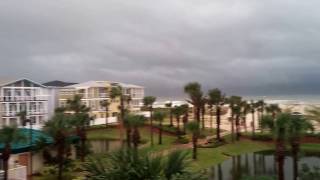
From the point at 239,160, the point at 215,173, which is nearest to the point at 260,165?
the point at 239,160

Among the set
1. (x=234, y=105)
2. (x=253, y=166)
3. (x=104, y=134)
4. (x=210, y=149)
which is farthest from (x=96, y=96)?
(x=253, y=166)

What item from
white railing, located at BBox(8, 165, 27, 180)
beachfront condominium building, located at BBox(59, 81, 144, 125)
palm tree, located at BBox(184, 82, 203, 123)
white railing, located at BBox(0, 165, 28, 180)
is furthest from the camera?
beachfront condominium building, located at BBox(59, 81, 144, 125)

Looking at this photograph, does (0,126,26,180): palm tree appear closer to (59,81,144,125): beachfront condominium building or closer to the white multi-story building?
(59,81,144,125): beachfront condominium building

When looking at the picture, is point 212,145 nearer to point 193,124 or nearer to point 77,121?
point 193,124

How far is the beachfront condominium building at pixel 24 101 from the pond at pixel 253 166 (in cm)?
3945

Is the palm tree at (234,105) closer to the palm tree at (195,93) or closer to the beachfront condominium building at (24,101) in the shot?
the palm tree at (195,93)

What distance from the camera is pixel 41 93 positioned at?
9969 cm

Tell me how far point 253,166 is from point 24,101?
167 ft

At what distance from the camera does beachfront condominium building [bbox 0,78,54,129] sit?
88562mm

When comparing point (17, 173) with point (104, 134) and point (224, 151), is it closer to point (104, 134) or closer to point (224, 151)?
point (224, 151)

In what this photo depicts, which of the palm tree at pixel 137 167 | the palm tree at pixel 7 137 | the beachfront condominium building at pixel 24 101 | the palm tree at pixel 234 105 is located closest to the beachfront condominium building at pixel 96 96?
the beachfront condominium building at pixel 24 101

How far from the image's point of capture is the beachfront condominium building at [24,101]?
8856 centimetres

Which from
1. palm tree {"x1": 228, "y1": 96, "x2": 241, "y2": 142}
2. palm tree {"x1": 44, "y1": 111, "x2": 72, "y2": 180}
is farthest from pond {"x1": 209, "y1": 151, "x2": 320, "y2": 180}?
palm tree {"x1": 44, "y1": 111, "x2": 72, "y2": 180}

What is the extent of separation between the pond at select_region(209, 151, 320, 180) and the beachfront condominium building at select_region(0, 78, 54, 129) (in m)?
39.5
